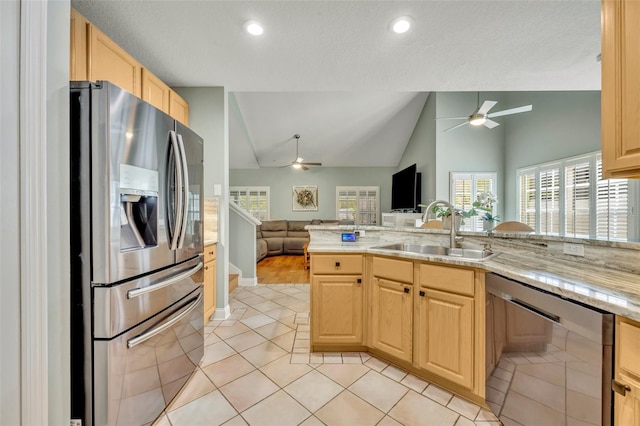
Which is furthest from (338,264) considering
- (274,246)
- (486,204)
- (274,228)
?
(274,228)

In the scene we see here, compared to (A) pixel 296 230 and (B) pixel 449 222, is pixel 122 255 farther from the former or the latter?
(A) pixel 296 230

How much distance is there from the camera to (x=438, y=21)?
5.73 ft

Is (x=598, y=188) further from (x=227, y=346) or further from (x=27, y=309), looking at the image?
(x=27, y=309)

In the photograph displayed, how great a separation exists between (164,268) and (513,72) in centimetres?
344

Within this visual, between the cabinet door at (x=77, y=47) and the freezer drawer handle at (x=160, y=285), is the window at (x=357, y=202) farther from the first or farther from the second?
the cabinet door at (x=77, y=47)

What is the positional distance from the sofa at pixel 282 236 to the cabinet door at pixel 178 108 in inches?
148

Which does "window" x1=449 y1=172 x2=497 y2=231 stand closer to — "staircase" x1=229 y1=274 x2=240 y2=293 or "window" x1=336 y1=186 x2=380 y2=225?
"window" x1=336 y1=186 x2=380 y2=225

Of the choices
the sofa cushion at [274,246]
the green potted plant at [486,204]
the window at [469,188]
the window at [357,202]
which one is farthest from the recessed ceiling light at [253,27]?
the window at [357,202]

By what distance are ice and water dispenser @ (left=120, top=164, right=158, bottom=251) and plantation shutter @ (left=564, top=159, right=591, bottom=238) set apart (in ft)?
18.6

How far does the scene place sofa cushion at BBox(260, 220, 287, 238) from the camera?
7.41m

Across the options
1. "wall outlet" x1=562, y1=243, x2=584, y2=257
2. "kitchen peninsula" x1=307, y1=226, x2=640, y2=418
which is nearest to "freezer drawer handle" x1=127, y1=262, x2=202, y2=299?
"kitchen peninsula" x1=307, y1=226, x2=640, y2=418

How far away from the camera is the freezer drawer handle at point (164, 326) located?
1.21m

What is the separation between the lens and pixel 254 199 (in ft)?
26.5

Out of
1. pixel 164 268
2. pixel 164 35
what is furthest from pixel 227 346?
pixel 164 35
